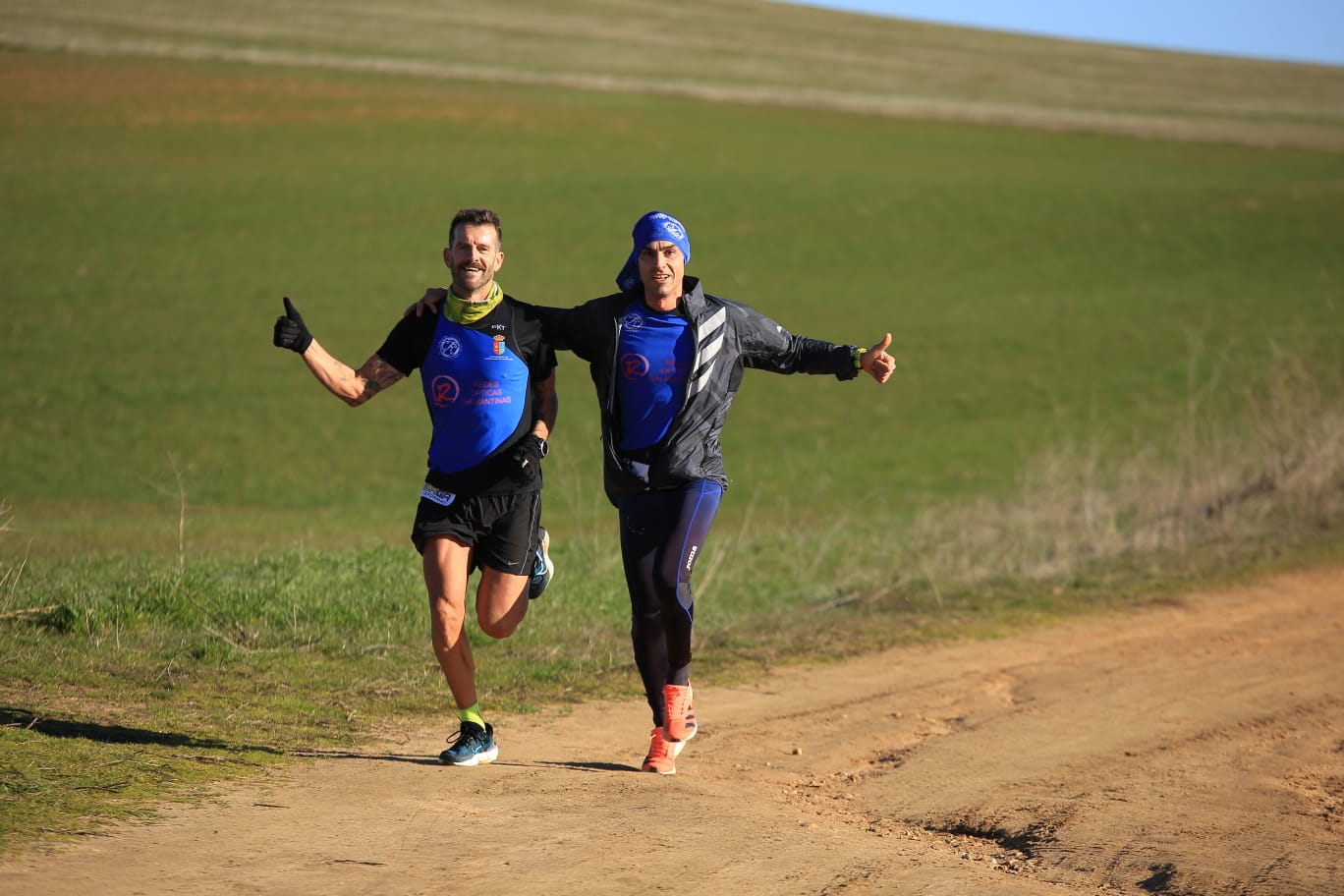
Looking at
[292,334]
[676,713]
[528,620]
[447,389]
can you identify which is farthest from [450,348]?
[528,620]

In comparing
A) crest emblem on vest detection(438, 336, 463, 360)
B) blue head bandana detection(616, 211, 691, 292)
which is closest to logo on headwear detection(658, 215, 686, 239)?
blue head bandana detection(616, 211, 691, 292)

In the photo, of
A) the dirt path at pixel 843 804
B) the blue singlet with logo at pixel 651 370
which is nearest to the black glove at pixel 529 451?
the blue singlet with logo at pixel 651 370

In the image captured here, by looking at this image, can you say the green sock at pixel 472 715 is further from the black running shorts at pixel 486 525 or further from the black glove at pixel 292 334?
the black glove at pixel 292 334

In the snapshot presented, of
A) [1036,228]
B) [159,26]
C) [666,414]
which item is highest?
[159,26]

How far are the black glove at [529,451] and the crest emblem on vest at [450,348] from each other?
484mm

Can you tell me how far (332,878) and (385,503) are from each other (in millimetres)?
14492

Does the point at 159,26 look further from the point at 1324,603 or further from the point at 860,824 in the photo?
the point at 860,824

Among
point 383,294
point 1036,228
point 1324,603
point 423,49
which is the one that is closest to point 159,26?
point 423,49

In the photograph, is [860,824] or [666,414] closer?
[860,824]

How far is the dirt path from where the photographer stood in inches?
195

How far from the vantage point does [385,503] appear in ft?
62.2

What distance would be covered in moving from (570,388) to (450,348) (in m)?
19.0

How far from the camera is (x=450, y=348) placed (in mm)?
6301

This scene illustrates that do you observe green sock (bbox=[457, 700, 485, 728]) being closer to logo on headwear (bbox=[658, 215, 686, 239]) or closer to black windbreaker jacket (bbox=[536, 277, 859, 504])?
black windbreaker jacket (bbox=[536, 277, 859, 504])
